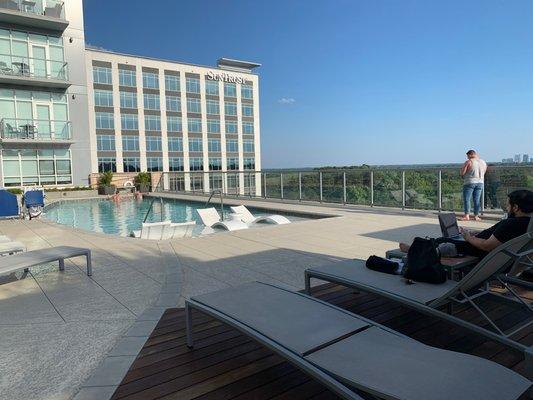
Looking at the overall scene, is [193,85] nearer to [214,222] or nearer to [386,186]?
[214,222]

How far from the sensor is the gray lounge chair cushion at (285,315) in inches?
88.7

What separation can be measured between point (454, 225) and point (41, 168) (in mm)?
25470

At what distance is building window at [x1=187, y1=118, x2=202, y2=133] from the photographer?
5093 cm

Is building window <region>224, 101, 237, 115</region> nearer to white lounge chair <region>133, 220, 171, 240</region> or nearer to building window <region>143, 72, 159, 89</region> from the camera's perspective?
building window <region>143, 72, 159, 89</region>

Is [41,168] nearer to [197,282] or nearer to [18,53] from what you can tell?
[18,53]

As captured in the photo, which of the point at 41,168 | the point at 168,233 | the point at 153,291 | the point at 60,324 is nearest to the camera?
the point at 60,324

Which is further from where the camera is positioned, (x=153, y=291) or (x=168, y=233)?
(x=168, y=233)

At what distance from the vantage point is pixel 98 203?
67.7ft

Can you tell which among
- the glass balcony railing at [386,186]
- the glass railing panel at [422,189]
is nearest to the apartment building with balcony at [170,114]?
the glass balcony railing at [386,186]

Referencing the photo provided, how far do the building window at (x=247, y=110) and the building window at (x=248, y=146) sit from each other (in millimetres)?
3540

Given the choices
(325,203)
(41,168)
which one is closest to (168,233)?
(325,203)

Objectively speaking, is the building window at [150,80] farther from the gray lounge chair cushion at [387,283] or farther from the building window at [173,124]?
the gray lounge chair cushion at [387,283]

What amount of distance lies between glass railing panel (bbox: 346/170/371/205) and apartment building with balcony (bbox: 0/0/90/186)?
18897 millimetres

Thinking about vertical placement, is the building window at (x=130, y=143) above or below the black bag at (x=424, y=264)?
above
